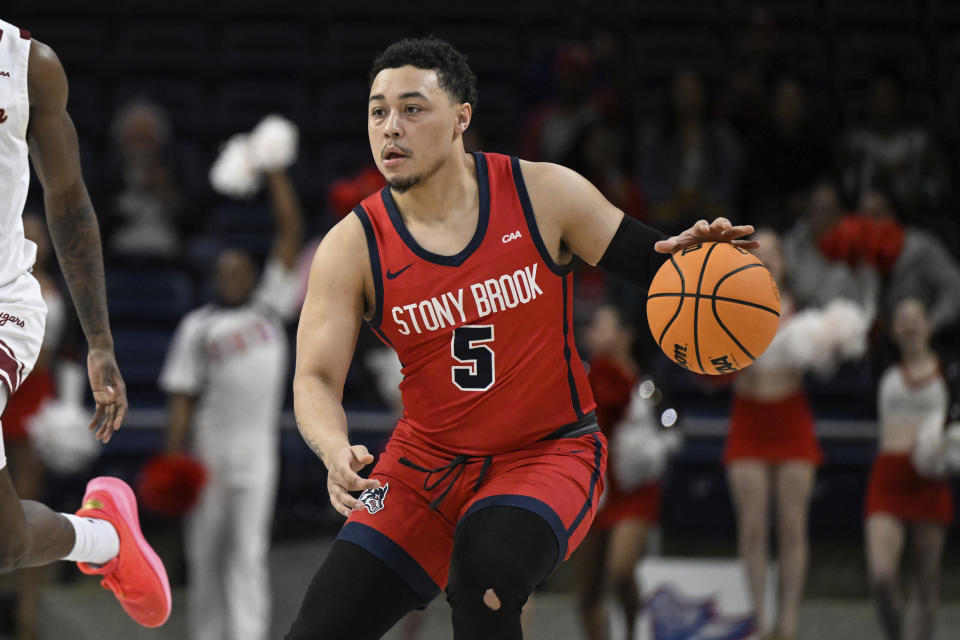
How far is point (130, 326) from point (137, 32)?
293 cm

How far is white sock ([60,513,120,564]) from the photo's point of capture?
12.9ft

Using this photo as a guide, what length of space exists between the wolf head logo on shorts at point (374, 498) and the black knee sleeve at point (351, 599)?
13 cm

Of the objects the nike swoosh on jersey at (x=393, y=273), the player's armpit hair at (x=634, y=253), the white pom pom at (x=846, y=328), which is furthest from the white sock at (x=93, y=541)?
the white pom pom at (x=846, y=328)

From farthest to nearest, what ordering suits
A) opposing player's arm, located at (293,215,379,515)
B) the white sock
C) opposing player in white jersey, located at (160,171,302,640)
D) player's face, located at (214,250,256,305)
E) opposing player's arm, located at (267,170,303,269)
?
opposing player's arm, located at (267,170,303,269) → player's face, located at (214,250,256,305) → opposing player in white jersey, located at (160,171,302,640) → the white sock → opposing player's arm, located at (293,215,379,515)

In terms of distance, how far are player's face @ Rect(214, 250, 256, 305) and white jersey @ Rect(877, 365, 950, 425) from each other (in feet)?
12.5

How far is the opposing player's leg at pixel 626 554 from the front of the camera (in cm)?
720

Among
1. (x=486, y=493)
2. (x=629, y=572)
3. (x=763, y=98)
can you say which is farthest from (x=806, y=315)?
(x=486, y=493)

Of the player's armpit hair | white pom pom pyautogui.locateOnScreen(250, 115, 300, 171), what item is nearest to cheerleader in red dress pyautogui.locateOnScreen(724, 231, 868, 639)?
white pom pom pyautogui.locateOnScreen(250, 115, 300, 171)

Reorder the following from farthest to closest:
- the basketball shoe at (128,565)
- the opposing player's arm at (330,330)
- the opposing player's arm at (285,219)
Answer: the opposing player's arm at (285,219) → the basketball shoe at (128,565) → the opposing player's arm at (330,330)

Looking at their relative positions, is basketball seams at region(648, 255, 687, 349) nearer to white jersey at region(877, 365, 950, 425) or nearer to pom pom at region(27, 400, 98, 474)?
white jersey at region(877, 365, 950, 425)

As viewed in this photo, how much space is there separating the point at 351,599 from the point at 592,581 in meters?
3.94

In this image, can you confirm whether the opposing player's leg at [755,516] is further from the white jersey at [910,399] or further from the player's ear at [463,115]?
the player's ear at [463,115]

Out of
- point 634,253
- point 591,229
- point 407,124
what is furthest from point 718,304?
point 407,124

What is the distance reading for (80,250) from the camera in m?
3.88
